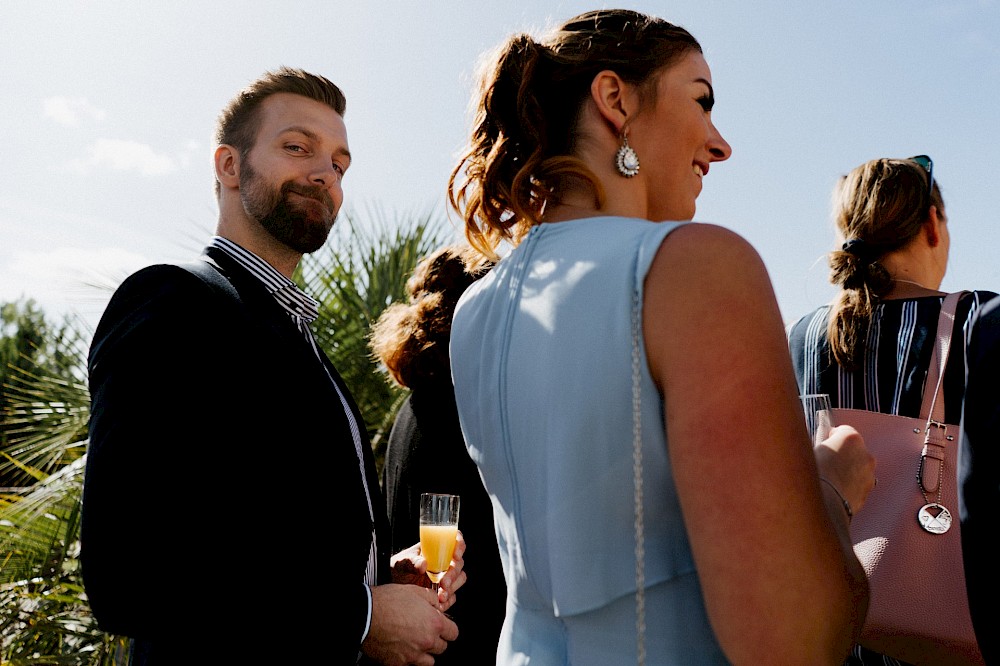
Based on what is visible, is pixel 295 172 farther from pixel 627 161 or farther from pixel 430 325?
pixel 627 161

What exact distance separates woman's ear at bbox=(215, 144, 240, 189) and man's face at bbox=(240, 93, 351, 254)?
1.1 inches

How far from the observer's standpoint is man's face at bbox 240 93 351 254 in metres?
2.54

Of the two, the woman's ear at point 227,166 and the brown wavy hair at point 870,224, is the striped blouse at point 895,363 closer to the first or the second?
the brown wavy hair at point 870,224

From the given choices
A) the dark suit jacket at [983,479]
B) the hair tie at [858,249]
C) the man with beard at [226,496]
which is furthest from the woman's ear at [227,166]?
the dark suit jacket at [983,479]

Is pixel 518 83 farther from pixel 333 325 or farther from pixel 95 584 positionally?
pixel 333 325

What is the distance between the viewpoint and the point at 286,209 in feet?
8.34

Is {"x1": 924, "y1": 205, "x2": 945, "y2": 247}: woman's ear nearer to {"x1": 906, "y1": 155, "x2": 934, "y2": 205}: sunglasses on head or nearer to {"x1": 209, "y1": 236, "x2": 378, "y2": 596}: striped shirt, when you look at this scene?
{"x1": 906, "y1": 155, "x2": 934, "y2": 205}: sunglasses on head

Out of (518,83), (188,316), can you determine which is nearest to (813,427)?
(518,83)

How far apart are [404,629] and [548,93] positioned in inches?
49.3

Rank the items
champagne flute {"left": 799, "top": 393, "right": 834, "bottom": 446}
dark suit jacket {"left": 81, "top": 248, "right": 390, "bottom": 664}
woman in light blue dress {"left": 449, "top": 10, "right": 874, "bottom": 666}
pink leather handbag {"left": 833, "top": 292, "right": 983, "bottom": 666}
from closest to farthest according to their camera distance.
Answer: woman in light blue dress {"left": 449, "top": 10, "right": 874, "bottom": 666}, champagne flute {"left": 799, "top": 393, "right": 834, "bottom": 446}, dark suit jacket {"left": 81, "top": 248, "right": 390, "bottom": 664}, pink leather handbag {"left": 833, "top": 292, "right": 983, "bottom": 666}

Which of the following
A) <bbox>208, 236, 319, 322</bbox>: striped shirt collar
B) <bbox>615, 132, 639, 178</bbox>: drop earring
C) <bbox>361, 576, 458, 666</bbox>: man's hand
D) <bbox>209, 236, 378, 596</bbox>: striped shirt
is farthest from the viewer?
<bbox>208, 236, 319, 322</bbox>: striped shirt collar

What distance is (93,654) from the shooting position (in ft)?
15.8

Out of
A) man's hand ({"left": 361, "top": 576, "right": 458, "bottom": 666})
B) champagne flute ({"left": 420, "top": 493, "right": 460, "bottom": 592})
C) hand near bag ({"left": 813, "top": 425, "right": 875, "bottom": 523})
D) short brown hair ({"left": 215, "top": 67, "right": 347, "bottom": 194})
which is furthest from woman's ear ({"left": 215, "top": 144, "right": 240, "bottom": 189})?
hand near bag ({"left": 813, "top": 425, "right": 875, "bottom": 523})

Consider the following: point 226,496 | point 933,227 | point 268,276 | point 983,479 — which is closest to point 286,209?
point 268,276
